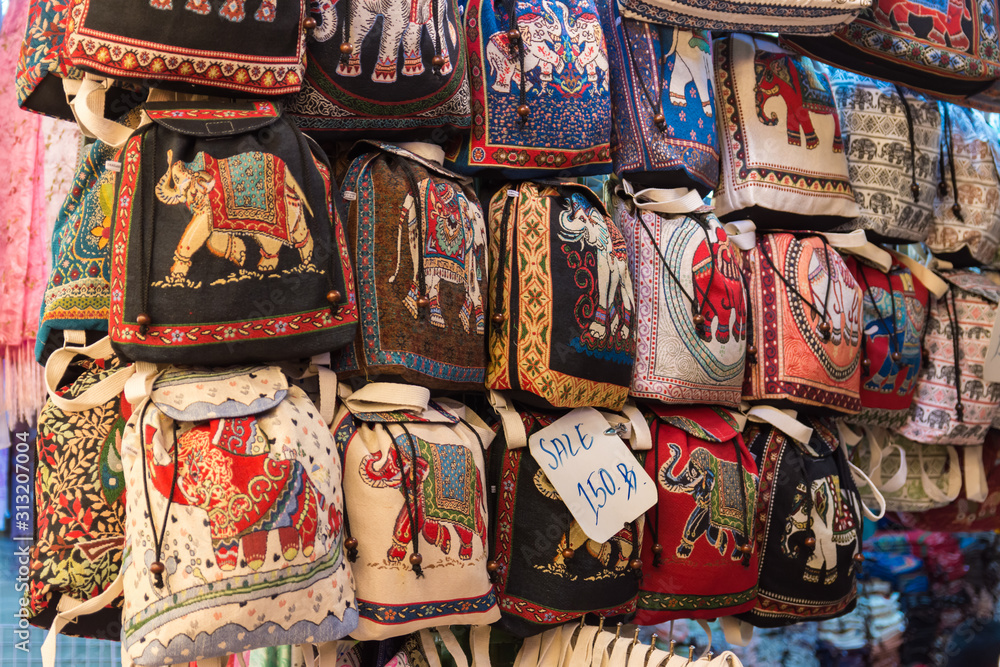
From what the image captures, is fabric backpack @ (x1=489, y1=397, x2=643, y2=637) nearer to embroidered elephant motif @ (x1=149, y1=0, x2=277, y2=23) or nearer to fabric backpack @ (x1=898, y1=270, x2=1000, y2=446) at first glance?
embroidered elephant motif @ (x1=149, y1=0, x2=277, y2=23)

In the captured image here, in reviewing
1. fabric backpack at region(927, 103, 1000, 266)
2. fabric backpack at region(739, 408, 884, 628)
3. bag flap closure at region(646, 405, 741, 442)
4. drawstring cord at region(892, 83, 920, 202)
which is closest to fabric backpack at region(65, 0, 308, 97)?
bag flap closure at region(646, 405, 741, 442)

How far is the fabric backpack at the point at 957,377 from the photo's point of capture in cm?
223

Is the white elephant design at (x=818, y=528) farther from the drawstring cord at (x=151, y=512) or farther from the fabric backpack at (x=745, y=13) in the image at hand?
the drawstring cord at (x=151, y=512)

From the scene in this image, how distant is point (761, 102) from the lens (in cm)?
197

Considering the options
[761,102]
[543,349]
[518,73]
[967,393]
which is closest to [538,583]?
[543,349]

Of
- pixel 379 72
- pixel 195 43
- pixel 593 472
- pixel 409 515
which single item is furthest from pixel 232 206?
pixel 593 472

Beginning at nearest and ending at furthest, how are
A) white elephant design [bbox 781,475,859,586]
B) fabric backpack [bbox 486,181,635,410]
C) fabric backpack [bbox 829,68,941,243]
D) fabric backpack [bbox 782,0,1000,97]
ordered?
fabric backpack [bbox 486,181,635,410], white elephant design [bbox 781,475,859,586], fabric backpack [bbox 782,0,1000,97], fabric backpack [bbox 829,68,941,243]

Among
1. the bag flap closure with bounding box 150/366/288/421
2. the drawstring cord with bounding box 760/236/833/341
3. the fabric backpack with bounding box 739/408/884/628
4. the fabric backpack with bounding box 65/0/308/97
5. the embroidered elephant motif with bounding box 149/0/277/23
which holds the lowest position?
the fabric backpack with bounding box 739/408/884/628

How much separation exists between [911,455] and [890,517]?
0.85 ft

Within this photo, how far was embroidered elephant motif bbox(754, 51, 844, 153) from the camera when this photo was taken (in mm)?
A: 1979

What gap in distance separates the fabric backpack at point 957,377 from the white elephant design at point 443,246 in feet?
4.45

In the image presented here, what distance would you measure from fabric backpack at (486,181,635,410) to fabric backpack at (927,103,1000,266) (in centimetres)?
112

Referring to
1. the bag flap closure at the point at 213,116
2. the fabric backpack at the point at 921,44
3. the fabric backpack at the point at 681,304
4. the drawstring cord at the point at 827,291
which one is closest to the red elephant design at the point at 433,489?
the fabric backpack at the point at 681,304

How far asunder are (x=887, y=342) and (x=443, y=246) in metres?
1.25
